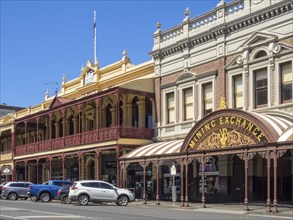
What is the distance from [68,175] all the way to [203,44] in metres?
21.2

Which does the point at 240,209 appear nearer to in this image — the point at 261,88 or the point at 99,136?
the point at 261,88

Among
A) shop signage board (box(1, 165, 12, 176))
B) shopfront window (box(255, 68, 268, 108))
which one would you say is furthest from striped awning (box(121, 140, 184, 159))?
shop signage board (box(1, 165, 12, 176))

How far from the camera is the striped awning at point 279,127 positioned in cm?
2303

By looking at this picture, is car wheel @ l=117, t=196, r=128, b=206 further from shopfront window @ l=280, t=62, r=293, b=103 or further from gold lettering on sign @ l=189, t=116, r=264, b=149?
shopfront window @ l=280, t=62, r=293, b=103

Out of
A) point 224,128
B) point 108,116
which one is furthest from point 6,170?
point 224,128

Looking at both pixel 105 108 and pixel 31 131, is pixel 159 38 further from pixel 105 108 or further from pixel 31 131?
pixel 31 131

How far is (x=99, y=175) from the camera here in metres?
39.5

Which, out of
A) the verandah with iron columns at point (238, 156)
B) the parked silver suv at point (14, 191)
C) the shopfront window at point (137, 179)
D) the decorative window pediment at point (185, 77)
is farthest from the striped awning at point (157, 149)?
the parked silver suv at point (14, 191)

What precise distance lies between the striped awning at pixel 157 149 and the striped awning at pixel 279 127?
6499 mm

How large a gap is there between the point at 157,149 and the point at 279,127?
9281mm

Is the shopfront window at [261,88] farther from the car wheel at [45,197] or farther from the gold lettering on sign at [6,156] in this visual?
the gold lettering on sign at [6,156]

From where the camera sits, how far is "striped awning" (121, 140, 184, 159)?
2995 cm

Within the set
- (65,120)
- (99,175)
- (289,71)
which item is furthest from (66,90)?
(289,71)

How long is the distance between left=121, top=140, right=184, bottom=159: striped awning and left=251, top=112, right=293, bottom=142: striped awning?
6499 mm
